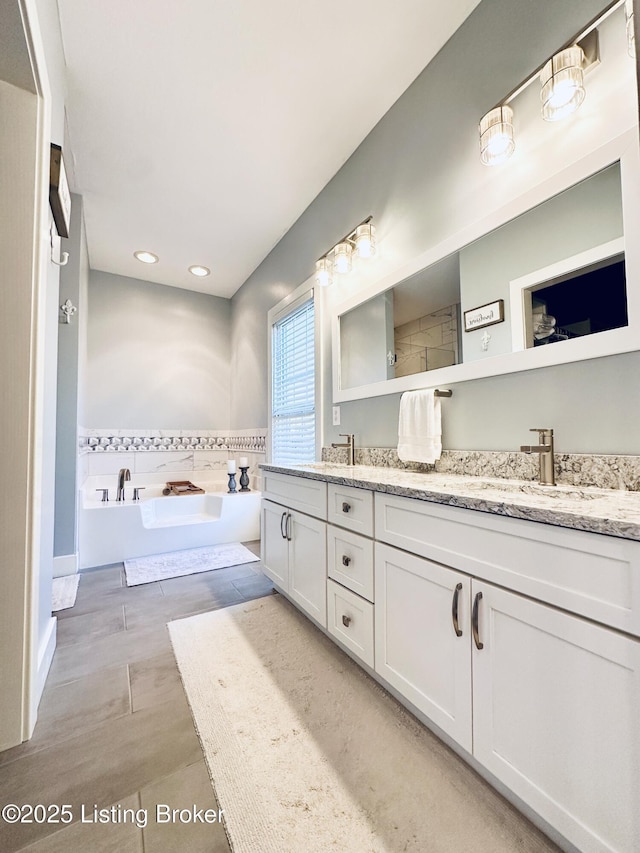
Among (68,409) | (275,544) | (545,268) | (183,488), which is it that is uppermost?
(545,268)

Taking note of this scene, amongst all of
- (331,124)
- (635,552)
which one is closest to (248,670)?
(635,552)

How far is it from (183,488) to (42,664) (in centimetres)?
230

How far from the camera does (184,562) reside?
2752 millimetres

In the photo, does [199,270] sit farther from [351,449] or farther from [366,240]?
[351,449]

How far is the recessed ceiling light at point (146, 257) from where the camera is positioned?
3.44 m

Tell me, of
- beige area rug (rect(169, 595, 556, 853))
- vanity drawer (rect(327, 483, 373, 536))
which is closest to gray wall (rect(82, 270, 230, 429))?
beige area rug (rect(169, 595, 556, 853))

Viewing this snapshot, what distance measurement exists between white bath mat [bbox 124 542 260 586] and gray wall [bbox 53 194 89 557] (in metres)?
0.50

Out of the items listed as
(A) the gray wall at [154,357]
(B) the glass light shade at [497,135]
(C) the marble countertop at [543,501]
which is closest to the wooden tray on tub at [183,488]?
(A) the gray wall at [154,357]

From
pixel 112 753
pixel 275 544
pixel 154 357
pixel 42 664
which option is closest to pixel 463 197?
pixel 275 544

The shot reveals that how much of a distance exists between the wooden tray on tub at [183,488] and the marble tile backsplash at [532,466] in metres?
2.44

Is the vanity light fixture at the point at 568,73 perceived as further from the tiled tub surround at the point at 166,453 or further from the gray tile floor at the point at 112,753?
the tiled tub surround at the point at 166,453

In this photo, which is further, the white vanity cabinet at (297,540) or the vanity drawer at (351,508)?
the white vanity cabinet at (297,540)

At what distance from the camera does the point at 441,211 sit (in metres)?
1.65

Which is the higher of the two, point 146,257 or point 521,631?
point 146,257
